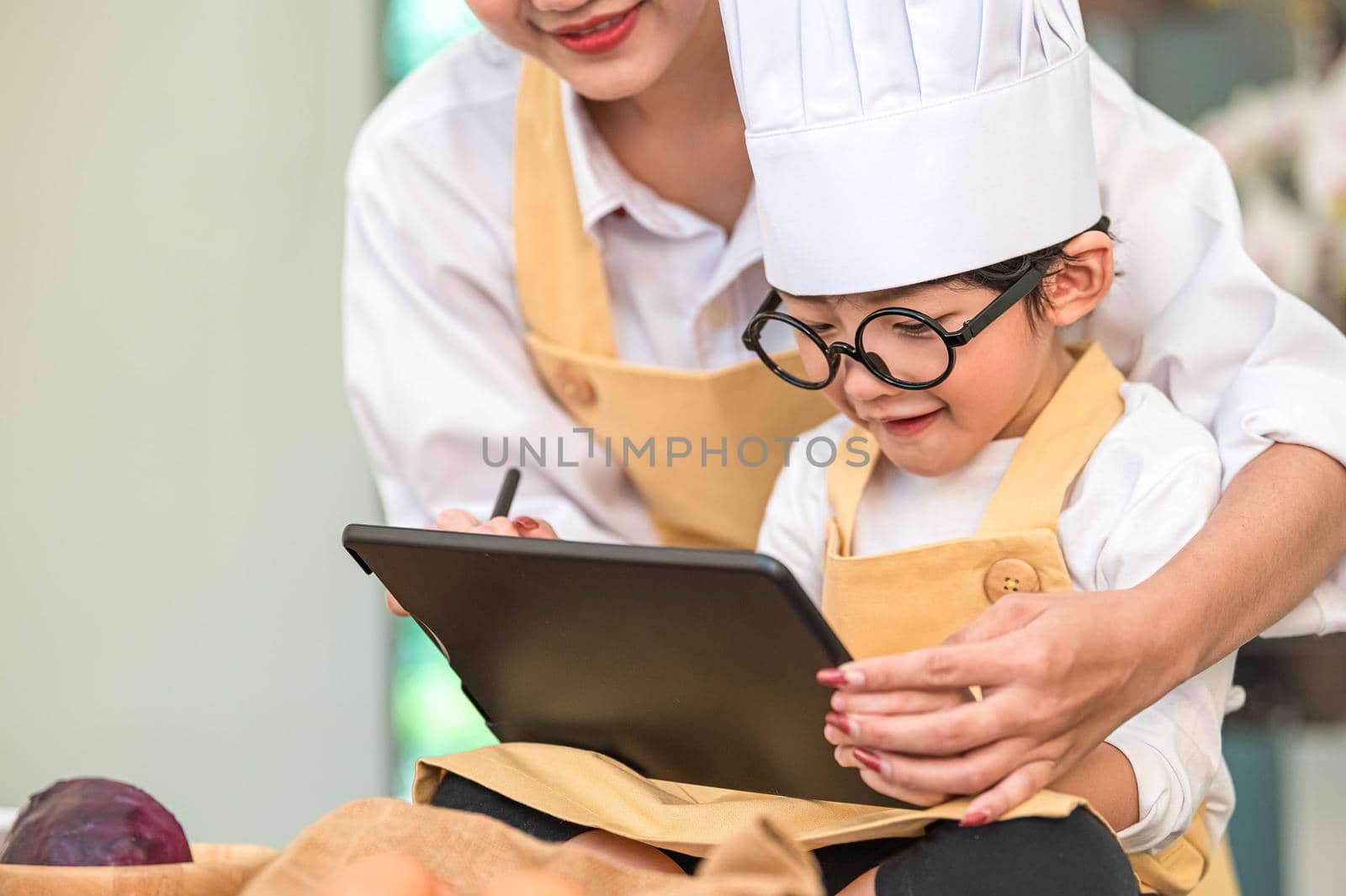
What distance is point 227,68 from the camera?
2.04m

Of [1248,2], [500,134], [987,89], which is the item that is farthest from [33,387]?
[1248,2]

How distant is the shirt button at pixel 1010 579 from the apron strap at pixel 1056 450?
25mm

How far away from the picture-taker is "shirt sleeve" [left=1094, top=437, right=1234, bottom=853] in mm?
919

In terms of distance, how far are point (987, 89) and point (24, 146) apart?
1.29m

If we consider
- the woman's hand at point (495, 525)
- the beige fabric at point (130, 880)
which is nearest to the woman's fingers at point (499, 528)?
the woman's hand at point (495, 525)

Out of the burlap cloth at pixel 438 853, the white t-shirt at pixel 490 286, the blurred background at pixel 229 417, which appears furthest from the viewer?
the blurred background at pixel 229 417

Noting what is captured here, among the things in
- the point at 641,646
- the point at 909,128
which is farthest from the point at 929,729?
the point at 909,128

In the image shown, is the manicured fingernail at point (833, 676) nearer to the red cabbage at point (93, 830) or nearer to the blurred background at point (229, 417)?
the red cabbage at point (93, 830)

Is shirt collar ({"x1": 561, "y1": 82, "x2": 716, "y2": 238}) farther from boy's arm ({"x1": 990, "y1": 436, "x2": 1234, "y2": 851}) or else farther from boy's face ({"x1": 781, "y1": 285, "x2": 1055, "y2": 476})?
boy's arm ({"x1": 990, "y1": 436, "x2": 1234, "y2": 851})

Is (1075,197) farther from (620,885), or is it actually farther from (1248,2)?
(1248,2)

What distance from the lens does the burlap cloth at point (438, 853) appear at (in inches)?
29.3

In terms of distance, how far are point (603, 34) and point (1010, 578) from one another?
50 centimetres

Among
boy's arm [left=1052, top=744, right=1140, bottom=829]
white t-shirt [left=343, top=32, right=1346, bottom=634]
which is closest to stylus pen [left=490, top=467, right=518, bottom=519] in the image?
white t-shirt [left=343, top=32, right=1346, bottom=634]

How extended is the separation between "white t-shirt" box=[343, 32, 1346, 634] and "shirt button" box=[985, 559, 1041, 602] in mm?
240
